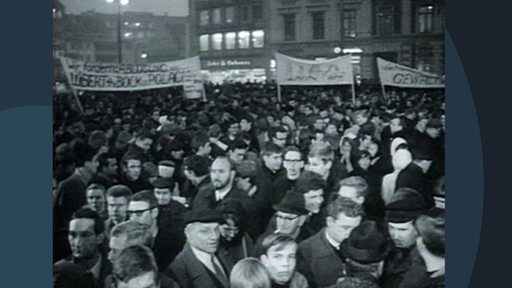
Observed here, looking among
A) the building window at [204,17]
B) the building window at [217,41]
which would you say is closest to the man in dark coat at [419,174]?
the building window at [217,41]

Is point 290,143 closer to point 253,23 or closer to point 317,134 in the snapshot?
point 317,134

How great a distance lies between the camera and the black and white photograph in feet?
11.6

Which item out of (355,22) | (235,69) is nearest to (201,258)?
(235,69)

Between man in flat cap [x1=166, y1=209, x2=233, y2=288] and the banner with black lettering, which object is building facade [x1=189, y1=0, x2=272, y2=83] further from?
man in flat cap [x1=166, y1=209, x2=233, y2=288]

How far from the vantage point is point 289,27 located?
11.9 ft

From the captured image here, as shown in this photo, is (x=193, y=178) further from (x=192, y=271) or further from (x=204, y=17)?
(x=204, y=17)

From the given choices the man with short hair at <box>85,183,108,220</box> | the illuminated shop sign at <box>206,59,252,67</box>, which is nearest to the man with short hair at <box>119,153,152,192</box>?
the man with short hair at <box>85,183,108,220</box>

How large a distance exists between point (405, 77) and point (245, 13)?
86cm

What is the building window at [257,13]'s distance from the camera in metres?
3.61

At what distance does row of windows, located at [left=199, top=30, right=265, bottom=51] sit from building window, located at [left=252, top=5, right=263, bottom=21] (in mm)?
69

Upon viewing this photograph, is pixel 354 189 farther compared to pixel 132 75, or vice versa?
pixel 354 189

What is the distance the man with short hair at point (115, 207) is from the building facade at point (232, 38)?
0.71m

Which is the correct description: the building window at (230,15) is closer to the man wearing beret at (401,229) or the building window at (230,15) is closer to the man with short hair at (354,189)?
the man with short hair at (354,189)
